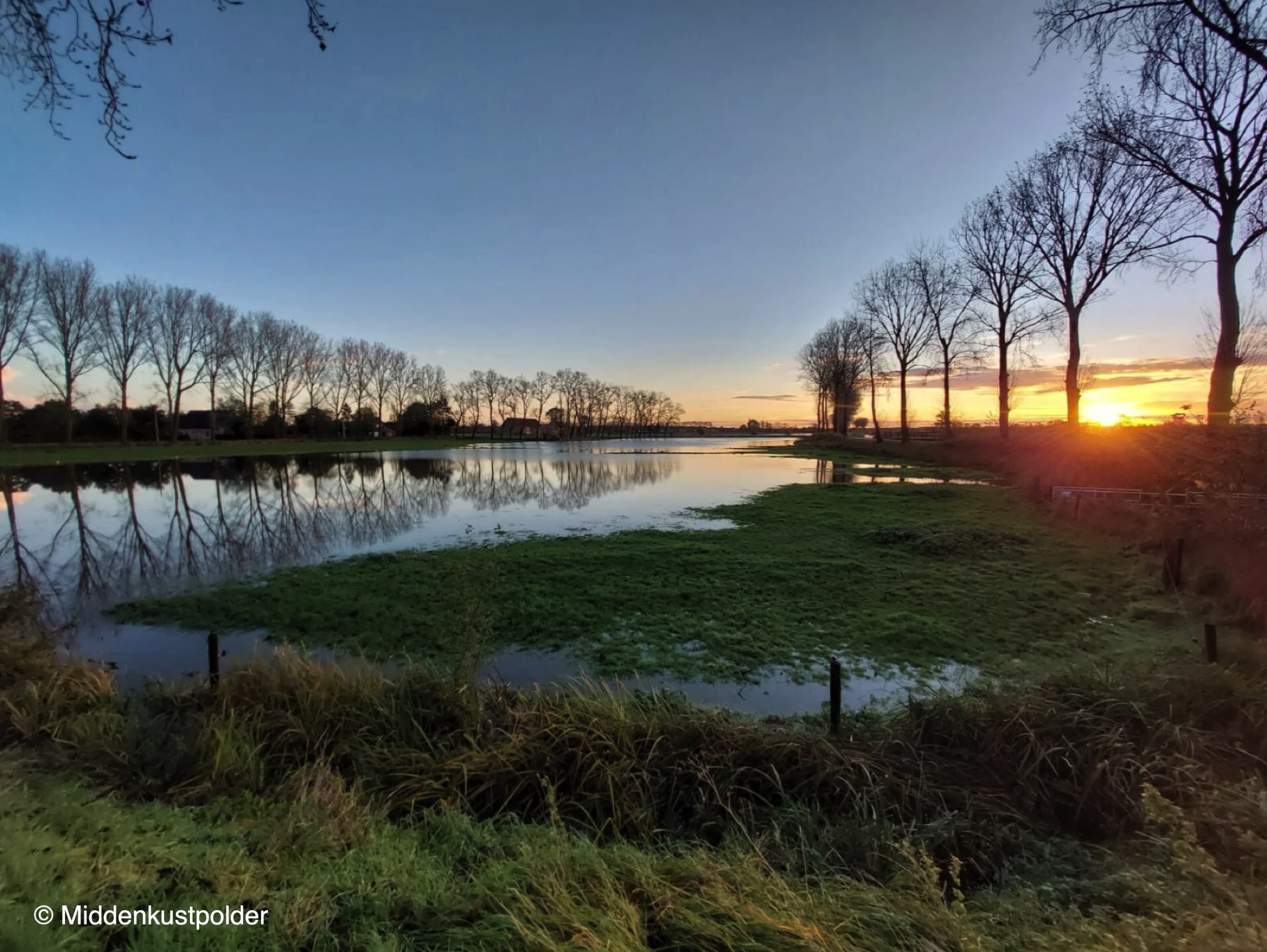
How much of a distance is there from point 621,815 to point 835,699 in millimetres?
2325

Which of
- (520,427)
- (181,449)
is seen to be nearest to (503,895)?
(181,449)

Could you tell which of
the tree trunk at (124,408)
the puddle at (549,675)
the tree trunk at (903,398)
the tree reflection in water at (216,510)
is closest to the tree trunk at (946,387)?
the tree trunk at (903,398)

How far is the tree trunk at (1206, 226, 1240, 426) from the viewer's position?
13750 mm

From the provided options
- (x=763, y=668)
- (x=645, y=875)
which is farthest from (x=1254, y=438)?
(x=645, y=875)

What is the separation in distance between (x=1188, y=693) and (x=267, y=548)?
17752mm

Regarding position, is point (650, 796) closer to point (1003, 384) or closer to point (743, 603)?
point (743, 603)

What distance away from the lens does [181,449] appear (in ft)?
168

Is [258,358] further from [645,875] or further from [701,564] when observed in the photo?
[645,875]

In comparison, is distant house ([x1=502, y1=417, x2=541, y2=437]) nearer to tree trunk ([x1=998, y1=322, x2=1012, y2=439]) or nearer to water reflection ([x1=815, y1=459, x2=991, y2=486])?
water reflection ([x1=815, y1=459, x2=991, y2=486])

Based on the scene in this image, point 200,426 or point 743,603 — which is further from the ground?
point 200,426

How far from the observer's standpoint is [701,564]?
12555mm

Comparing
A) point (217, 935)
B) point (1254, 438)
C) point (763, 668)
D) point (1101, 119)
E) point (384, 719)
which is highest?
point (1101, 119)

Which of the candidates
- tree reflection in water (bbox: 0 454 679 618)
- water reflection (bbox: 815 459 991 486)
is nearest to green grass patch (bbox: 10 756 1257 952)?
tree reflection in water (bbox: 0 454 679 618)

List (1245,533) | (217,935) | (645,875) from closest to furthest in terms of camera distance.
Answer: (217,935) < (645,875) < (1245,533)
